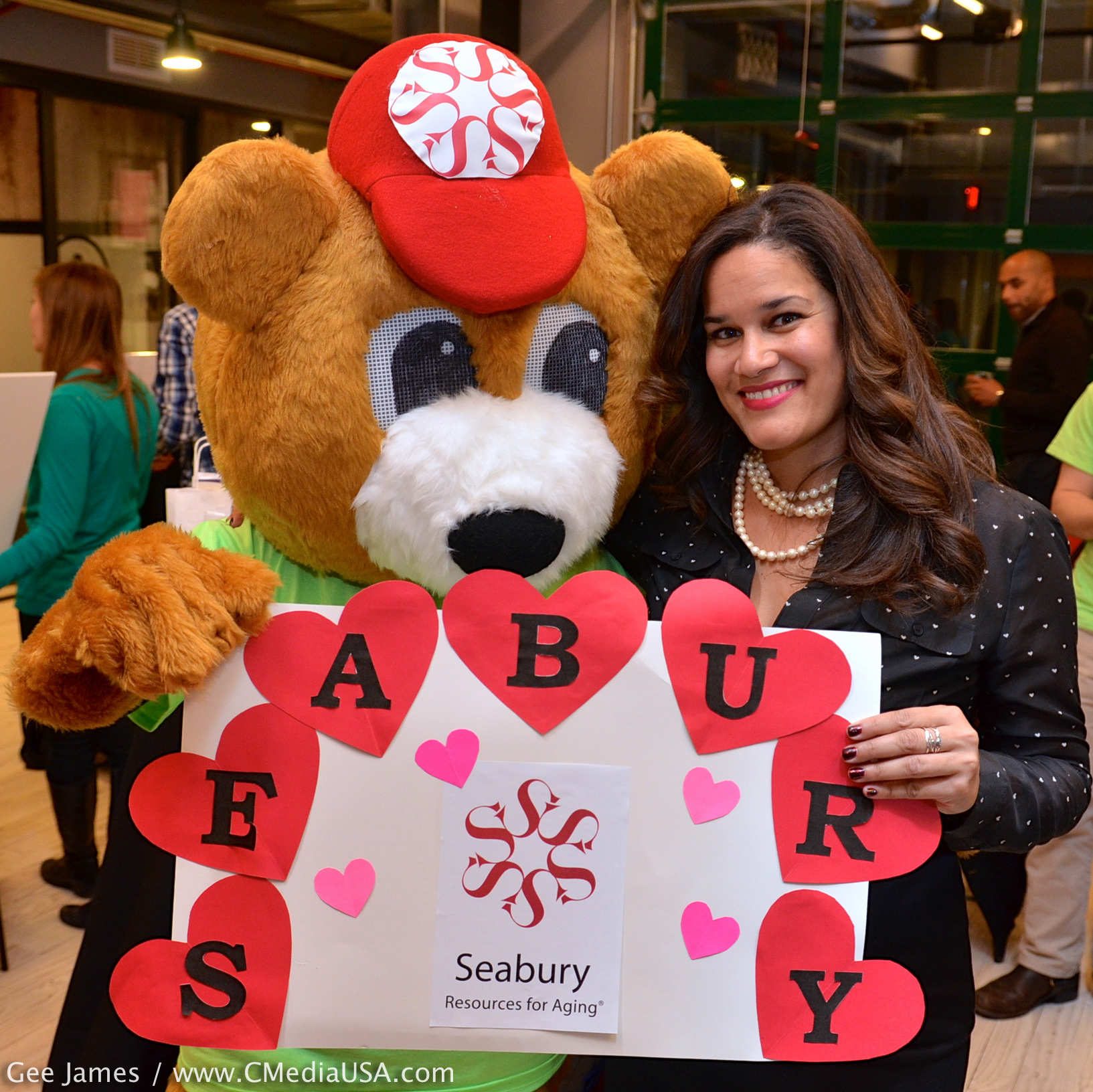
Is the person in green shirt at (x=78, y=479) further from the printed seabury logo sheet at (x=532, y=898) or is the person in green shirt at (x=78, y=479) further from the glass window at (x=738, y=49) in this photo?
the glass window at (x=738, y=49)

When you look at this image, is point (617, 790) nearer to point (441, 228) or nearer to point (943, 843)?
point (943, 843)

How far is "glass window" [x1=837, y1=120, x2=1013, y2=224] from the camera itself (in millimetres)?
5402

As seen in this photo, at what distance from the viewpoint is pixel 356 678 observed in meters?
1.14

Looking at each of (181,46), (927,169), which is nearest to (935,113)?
(927,169)

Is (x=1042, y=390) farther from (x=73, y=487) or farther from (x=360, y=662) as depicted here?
(x=360, y=662)

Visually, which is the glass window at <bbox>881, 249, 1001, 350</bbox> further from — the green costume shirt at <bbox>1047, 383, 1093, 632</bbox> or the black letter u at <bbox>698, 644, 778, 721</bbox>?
the black letter u at <bbox>698, 644, 778, 721</bbox>

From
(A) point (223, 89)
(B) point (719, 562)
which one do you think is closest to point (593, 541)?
(B) point (719, 562)

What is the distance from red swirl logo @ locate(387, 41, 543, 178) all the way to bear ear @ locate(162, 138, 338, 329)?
0.41ft

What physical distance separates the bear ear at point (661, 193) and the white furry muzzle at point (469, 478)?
252 millimetres

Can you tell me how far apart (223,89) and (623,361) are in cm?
668

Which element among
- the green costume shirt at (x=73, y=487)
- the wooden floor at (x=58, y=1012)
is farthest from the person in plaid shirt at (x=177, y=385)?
the wooden floor at (x=58, y=1012)

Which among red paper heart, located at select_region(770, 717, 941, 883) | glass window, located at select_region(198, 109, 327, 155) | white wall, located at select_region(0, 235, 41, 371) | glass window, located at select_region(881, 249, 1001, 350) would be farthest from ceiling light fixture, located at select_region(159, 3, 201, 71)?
red paper heart, located at select_region(770, 717, 941, 883)

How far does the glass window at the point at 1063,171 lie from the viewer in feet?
17.1

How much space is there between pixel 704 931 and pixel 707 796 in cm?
14
